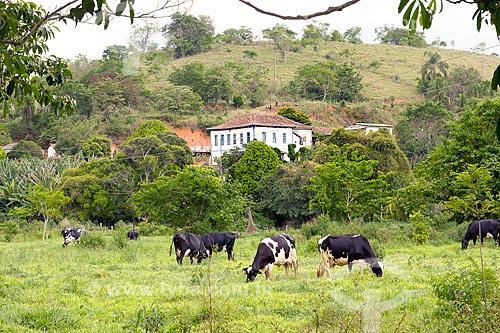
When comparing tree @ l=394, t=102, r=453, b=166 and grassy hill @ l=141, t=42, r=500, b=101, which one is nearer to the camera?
tree @ l=394, t=102, r=453, b=166

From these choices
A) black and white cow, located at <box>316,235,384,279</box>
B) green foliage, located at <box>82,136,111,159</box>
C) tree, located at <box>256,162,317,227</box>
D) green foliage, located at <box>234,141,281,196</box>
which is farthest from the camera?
green foliage, located at <box>82,136,111,159</box>

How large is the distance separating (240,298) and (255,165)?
31.6 meters

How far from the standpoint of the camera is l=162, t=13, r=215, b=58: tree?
101675 mm

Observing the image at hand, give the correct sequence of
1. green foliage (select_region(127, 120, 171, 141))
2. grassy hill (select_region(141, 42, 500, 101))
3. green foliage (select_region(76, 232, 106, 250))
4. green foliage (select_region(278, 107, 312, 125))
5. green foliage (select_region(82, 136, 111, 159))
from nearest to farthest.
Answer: green foliage (select_region(76, 232, 106, 250)) < green foliage (select_region(127, 120, 171, 141)) < green foliage (select_region(82, 136, 111, 159)) < green foliage (select_region(278, 107, 312, 125)) < grassy hill (select_region(141, 42, 500, 101))

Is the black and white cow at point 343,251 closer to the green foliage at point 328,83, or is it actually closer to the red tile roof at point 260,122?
the red tile roof at point 260,122

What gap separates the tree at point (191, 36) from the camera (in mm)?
101675

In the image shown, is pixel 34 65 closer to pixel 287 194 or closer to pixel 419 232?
pixel 419 232

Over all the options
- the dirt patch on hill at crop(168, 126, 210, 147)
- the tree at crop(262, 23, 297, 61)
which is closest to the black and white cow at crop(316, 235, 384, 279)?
the dirt patch on hill at crop(168, 126, 210, 147)

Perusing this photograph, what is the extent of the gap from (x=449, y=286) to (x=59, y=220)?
34671 mm

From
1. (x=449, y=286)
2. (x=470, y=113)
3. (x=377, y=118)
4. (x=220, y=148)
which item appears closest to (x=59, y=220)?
(x=220, y=148)

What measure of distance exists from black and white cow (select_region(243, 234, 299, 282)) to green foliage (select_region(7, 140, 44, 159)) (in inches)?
Answer: 1675

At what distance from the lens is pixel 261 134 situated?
49625mm

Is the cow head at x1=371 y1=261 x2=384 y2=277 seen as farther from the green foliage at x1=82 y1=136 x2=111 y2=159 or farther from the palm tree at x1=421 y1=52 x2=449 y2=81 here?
the palm tree at x1=421 y1=52 x2=449 y2=81

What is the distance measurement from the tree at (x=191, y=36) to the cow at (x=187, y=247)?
8662 centimetres
